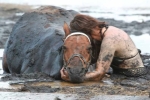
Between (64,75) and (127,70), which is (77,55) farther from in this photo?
(127,70)

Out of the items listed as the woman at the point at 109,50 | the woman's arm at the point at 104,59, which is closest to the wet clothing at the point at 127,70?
the woman at the point at 109,50

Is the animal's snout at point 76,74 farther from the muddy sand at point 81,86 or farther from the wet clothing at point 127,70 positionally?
the wet clothing at point 127,70

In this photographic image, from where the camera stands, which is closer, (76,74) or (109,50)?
(76,74)

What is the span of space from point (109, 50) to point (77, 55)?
70 cm

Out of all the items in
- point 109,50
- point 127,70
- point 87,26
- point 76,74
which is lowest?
point 127,70

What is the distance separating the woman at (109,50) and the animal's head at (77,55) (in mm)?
231

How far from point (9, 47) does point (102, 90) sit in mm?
3771

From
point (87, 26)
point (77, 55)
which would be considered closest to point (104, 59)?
point (87, 26)

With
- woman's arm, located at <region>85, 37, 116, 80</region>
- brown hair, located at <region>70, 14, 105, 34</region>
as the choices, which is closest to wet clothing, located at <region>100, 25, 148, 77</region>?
woman's arm, located at <region>85, 37, 116, 80</region>

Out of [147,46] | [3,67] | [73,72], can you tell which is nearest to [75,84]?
[73,72]

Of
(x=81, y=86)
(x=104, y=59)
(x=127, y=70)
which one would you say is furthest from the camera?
(x=127, y=70)

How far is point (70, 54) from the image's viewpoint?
7039 mm

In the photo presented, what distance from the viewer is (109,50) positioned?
7.42 metres

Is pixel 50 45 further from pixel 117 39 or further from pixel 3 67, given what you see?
pixel 3 67
